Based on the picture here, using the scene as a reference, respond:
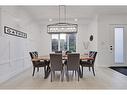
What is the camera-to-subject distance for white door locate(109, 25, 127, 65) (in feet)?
27.5

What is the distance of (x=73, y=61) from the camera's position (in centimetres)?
523

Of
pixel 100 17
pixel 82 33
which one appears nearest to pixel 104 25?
pixel 100 17

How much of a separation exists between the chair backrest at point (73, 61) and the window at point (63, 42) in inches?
251

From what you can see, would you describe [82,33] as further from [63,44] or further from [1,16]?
[1,16]

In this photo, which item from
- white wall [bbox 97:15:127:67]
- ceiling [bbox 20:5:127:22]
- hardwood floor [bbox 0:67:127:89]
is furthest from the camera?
white wall [bbox 97:15:127:67]

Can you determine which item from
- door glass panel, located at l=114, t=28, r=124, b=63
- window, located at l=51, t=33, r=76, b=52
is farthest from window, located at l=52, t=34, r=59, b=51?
door glass panel, located at l=114, t=28, r=124, b=63

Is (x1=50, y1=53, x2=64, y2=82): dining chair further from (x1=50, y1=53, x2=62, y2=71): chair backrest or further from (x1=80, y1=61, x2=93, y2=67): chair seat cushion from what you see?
(x1=80, y1=61, x2=93, y2=67): chair seat cushion

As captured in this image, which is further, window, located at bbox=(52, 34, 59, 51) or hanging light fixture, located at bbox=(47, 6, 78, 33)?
window, located at bbox=(52, 34, 59, 51)

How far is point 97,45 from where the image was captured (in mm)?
8438

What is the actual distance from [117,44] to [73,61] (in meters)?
4.07

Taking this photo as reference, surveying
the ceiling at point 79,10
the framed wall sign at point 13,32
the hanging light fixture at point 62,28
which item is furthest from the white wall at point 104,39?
the framed wall sign at point 13,32

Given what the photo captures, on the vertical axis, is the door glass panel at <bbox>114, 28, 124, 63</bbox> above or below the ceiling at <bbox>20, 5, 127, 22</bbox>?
below

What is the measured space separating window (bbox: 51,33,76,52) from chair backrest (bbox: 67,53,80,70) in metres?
6.38
